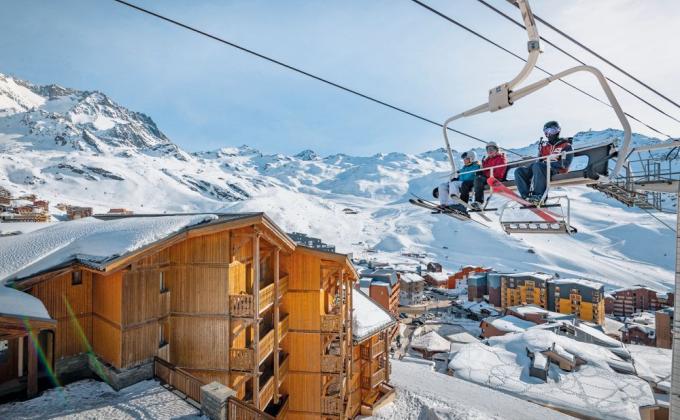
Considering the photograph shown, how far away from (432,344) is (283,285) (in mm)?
24258

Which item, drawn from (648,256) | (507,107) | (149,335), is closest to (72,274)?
(149,335)

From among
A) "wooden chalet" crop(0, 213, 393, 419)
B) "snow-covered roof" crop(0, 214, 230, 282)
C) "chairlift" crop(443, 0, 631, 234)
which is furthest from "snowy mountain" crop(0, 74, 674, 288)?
"chairlift" crop(443, 0, 631, 234)

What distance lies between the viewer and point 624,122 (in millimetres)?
5242

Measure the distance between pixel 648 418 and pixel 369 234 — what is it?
112 metres

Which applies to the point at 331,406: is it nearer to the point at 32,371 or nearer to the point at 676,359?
the point at 32,371

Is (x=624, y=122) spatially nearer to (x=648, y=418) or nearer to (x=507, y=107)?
(x=507, y=107)

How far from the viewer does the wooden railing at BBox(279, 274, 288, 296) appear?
14623mm

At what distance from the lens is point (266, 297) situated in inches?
505

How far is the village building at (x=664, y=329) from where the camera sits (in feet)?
131

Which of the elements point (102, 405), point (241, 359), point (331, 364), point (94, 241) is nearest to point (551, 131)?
point (241, 359)

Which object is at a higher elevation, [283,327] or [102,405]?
[102,405]

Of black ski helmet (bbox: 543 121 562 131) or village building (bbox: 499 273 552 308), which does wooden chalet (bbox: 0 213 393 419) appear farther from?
village building (bbox: 499 273 552 308)

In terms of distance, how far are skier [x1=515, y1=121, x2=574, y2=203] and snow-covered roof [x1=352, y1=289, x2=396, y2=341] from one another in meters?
12.6

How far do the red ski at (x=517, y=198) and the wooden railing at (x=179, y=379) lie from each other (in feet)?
28.6
